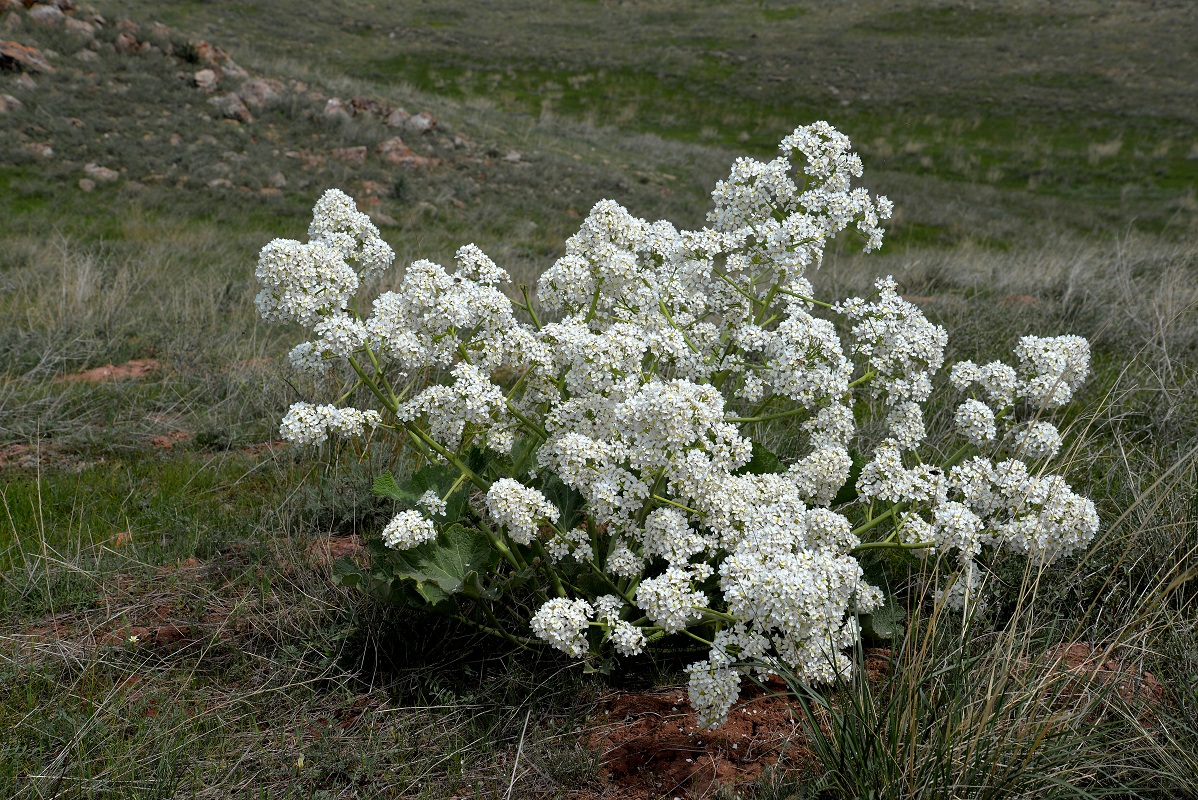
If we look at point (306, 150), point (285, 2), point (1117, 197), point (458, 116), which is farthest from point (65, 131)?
point (285, 2)

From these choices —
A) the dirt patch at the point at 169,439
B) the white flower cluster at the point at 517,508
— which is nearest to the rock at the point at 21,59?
the dirt patch at the point at 169,439

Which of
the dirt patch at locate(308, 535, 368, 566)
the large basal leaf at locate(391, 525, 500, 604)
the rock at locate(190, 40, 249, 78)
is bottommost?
the dirt patch at locate(308, 535, 368, 566)

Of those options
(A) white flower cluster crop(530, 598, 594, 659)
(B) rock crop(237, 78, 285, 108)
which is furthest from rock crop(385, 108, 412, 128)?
(A) white flower cluster crop(530, 598, 594, 659)

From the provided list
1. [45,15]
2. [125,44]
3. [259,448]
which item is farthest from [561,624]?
[45,15]

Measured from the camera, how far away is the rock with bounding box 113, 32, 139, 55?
A: 19.4 meters

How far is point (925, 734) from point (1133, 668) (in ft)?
3.06

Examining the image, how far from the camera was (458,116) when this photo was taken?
24953mm

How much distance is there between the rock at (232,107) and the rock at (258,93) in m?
0.37

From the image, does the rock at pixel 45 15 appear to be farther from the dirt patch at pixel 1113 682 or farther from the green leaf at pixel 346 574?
the dirt patch at pixel 1113 682

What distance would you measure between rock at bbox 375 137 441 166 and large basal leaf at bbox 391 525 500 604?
58.1ft

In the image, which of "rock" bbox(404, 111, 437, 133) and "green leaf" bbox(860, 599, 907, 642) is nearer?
"green leaf" bbox(860, 599, 907, 642)

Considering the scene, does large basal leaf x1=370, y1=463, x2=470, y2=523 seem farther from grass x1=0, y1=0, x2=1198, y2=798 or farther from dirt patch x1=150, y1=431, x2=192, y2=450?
dirt patch x1=150, y1=431, x2=192, y2=450

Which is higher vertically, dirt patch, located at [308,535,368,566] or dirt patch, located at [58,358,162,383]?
dirt patch, located at [308,535,368,566]

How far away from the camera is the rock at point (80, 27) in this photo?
1894 cm
